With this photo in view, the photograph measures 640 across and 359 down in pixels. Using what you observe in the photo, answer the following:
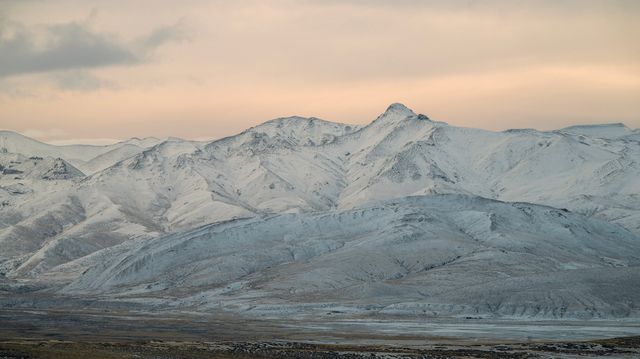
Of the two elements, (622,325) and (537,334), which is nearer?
(537,334)

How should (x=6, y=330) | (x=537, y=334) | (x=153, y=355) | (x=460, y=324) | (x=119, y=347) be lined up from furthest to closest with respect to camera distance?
(x=460, y=324)
(x=537, y=334)
(x=6, y=330)
(x=119, y=347)
(x=153, y=355)

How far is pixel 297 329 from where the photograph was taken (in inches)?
6885

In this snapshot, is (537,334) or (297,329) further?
(297,329)

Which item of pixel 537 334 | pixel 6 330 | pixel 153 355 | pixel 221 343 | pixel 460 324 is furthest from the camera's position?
pixel 460 324

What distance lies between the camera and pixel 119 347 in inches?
4675

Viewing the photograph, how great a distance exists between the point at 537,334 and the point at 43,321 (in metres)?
80.0

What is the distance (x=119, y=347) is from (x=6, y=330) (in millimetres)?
38801

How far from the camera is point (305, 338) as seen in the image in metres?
151

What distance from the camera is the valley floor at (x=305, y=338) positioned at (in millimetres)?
115875

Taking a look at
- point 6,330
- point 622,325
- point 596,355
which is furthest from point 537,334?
point 6,330

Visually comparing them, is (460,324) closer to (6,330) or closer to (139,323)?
(139,323)

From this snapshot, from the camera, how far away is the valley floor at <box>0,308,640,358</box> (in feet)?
380

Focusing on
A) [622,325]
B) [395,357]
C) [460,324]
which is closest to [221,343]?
[395,357]

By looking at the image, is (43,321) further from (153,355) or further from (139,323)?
(153,355)
